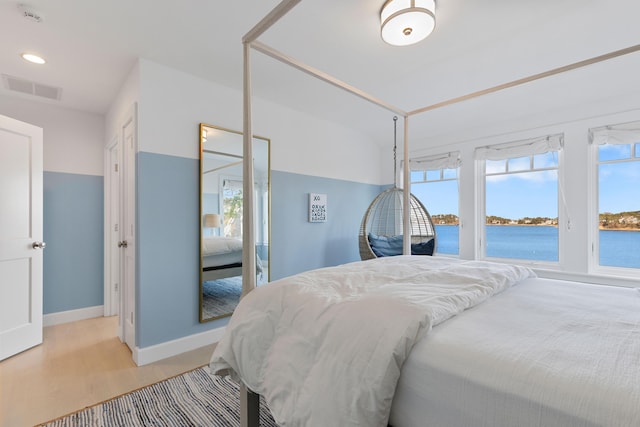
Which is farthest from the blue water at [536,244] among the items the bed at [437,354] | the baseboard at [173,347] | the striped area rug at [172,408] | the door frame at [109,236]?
the door frame at [109,236]

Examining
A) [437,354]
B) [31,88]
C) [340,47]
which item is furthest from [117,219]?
[437,354]

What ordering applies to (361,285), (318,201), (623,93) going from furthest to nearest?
1. (318,201)
2. (623,93)
3. (361,285)

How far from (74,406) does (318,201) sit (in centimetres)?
281

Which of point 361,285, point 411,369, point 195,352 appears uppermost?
point 361,285

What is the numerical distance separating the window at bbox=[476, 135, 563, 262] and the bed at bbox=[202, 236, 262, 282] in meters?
3.19

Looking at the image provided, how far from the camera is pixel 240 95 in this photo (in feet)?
9.79

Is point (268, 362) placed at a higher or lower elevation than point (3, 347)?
higher

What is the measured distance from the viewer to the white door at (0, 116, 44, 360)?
8.11 feet

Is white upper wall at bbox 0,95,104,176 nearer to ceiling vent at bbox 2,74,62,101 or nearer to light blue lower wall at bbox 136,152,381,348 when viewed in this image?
ceiling vent at bbox 2,74,62,101

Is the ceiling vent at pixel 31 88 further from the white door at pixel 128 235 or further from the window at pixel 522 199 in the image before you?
the window at pixel 522 199

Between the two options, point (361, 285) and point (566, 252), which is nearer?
point (361, 285)

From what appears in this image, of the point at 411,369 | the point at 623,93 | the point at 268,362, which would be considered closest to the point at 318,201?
the point at 268,362

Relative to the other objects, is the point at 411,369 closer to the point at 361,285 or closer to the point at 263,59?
the point at 361,285

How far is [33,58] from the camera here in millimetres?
2357
